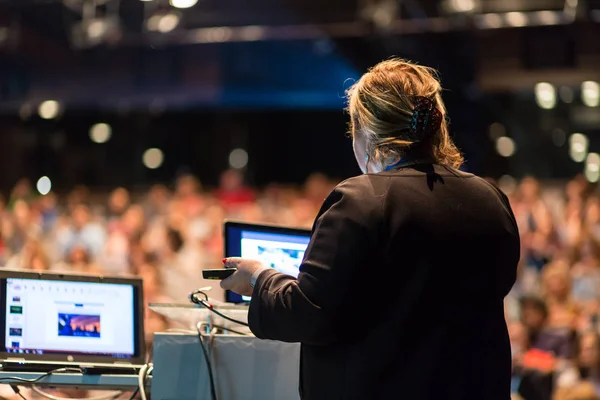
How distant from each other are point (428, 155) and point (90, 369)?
1.21 m

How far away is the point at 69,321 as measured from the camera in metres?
2.71

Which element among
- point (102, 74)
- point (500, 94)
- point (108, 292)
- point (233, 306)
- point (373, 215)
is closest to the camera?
point (373, 215)

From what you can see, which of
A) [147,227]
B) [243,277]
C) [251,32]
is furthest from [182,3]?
[243,277]

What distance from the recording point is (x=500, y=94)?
980cm

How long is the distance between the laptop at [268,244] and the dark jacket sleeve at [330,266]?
0.75m

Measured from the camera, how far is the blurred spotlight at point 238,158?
1171 cm

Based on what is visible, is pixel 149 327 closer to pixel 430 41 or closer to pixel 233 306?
pixel 233 306

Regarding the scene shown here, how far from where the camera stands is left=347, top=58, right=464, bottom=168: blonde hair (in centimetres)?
193

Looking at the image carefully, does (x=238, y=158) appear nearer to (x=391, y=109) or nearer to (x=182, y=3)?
(x=182, y=3)

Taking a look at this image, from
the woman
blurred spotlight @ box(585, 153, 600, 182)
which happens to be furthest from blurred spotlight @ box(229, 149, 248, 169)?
the woman

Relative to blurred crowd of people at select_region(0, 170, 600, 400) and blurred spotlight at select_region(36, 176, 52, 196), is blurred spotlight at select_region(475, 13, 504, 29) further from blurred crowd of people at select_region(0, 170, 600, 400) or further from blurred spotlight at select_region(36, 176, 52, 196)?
blurred spotlight at select_region(36, 176, 52, 196)

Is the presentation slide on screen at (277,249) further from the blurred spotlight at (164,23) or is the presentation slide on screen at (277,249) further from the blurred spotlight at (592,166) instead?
the blurred spotlight at (592,166)

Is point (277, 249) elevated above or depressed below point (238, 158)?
below

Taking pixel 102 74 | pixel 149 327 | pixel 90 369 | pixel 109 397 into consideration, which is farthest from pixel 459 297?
pixel 102 74
